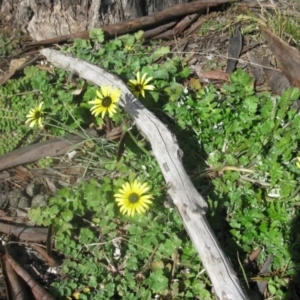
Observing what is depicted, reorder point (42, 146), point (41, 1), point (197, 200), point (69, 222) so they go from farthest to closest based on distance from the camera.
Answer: point (41, 1)
point (42, 146)
point (69, 222)
point (197, 200)

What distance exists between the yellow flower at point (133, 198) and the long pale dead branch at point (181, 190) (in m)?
0.15

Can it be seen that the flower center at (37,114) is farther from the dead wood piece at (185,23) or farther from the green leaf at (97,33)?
the dead wood piece at (185,23)

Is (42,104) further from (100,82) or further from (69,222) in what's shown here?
(69,222)

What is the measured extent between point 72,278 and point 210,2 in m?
2.47

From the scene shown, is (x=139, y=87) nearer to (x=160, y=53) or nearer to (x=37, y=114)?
(x=160, y=53)

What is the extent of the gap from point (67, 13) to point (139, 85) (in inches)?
38.0

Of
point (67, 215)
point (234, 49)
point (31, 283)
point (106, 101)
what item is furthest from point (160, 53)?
point (31, 283)

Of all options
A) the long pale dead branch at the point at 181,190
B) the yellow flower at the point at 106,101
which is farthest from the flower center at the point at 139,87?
the yellow flower at the point at 106,101

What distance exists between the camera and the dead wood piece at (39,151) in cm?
401

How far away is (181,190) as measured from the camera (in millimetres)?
3430

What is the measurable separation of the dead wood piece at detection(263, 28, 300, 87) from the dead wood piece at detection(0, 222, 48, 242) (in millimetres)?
1983

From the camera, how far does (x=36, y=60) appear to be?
15.4 feet

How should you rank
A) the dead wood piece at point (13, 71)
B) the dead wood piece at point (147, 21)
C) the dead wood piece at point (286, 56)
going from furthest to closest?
the dead wood piece at point (147, 21), the dead wood piece at point (13, 71), the dead wood piece at point (286, 56)

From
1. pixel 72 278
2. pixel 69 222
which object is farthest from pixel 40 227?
pixel 72 278
